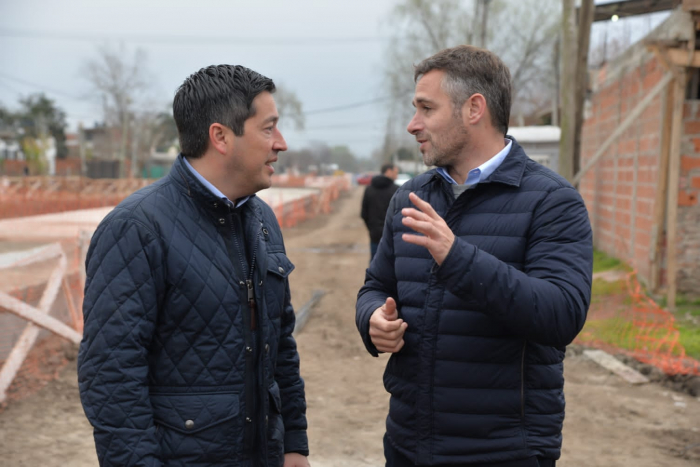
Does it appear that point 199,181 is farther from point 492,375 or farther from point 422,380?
point 492,375

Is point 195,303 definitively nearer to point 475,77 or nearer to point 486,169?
point 486,169

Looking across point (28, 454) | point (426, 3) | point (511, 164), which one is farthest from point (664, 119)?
point (426, 3)

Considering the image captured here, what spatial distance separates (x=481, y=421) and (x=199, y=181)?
1222mm

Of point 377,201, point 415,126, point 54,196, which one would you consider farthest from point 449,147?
point 54,196

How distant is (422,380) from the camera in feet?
7.44

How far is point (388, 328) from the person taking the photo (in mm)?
2238

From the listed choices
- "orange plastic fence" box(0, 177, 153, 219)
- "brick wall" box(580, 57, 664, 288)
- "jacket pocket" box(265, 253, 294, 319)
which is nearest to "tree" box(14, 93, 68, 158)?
"orange plastic fence" box(0, 177, 153, 219)

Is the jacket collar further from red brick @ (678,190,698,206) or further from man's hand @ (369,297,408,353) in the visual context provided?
red brick @ (678,190,698,206)

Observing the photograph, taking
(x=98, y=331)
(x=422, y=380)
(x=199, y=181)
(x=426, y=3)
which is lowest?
(x=422, y=380)

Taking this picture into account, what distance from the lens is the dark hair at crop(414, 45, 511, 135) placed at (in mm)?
2295

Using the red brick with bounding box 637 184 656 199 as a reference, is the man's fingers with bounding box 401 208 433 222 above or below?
above

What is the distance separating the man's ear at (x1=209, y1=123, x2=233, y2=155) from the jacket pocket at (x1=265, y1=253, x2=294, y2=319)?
0.44 m

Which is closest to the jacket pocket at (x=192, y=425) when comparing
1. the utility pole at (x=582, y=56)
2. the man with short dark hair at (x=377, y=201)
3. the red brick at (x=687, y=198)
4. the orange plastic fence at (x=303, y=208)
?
the man with short dark hair at (x=377, y=201)

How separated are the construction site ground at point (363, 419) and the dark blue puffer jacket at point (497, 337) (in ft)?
8.43
